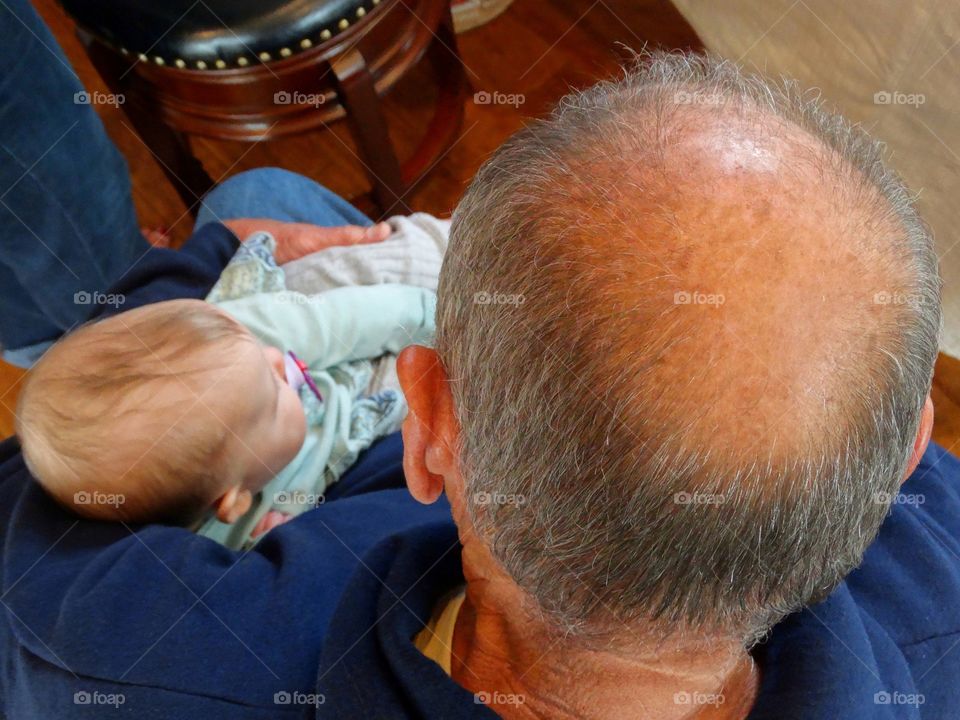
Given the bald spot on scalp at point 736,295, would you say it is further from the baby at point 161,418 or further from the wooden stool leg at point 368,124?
the wooden stool leg at point 368,124

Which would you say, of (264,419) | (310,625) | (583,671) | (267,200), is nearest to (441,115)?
(267,200)

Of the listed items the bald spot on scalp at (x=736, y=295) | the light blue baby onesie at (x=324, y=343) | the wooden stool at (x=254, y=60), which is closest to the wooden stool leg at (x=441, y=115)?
the wooden stool at (x=254, y=60)

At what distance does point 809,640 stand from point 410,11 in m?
0.96

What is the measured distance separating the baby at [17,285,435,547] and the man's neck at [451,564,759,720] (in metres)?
0.40

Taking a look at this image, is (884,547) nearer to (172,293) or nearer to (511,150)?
→ (511,150)

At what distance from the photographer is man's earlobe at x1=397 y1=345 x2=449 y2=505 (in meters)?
0.46

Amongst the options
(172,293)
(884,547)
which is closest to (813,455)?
(884,547)

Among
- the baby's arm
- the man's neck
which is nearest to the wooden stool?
the baby's arm

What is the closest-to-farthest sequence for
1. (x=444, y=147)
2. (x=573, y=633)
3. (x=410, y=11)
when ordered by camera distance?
(x=573, y=633) → (x=410, y=11) → (x=444, y=147)

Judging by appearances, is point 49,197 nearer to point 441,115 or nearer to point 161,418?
point 161,418

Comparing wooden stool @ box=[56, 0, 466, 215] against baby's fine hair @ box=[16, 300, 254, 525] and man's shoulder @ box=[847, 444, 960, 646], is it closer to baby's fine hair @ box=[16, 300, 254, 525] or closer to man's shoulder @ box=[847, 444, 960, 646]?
baby's fine hair @ box=[16, 300, 254, 525]

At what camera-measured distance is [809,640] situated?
477 millimetres

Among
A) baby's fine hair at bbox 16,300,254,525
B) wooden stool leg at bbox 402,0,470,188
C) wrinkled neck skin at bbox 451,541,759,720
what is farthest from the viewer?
wooden stool leg at bbox 402,0,470,188

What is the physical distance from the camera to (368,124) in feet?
3.67
